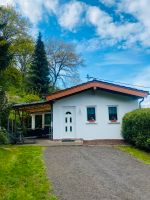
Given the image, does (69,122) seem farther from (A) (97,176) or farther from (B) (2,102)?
(A) (97,176)

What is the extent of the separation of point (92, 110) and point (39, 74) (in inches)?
946

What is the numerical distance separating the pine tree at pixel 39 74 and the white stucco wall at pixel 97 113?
2166 cm

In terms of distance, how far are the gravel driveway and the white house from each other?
6.21 metres

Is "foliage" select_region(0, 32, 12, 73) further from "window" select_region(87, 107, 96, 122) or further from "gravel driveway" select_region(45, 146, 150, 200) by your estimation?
"gravel driveway" select_region(45, 146, 150, 200)

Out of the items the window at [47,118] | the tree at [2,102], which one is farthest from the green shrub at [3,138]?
the window at [47,118]

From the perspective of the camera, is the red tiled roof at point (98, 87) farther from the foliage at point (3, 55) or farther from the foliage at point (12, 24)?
the foliage at point (12, 24)

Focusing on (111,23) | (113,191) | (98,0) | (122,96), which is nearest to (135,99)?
(122,96)

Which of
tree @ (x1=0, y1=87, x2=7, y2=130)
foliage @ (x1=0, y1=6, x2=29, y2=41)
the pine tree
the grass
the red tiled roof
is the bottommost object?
the grass

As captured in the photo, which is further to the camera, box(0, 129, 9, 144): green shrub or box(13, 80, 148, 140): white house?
box(13, 80, 148, 140): white house

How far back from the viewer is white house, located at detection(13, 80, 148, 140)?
21.6 meters

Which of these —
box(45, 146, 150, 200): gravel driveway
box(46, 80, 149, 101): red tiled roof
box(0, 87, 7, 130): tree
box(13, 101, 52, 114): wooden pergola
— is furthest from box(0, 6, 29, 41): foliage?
box(45, 146, 150, 200): gravel driveway

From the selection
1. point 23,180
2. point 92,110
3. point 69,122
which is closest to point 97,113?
point 92,110

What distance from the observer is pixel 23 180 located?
9.25 meters

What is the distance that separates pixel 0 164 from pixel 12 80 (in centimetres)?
2392
